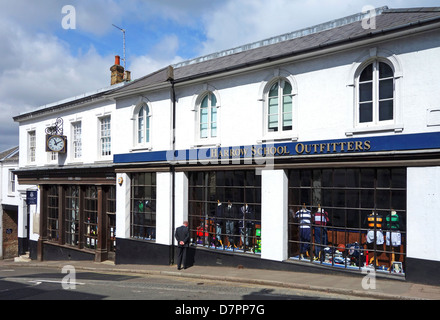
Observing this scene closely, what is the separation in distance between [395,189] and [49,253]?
18.5 metres

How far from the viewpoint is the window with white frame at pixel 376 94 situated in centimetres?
1012

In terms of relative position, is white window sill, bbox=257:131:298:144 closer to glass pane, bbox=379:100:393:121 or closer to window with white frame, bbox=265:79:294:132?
window with white frame, bbox=265:79:294:132

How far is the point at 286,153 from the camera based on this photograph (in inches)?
462

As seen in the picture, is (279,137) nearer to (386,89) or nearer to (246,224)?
(246,224)

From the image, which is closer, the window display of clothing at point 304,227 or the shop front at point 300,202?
the shop front at point 300,202

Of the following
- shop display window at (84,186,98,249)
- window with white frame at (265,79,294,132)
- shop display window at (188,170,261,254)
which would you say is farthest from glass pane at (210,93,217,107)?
shop display window at (84,186,98,249)

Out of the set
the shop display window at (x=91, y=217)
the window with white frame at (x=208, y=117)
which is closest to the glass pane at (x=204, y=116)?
the window with white frame at (x=208, y=117)

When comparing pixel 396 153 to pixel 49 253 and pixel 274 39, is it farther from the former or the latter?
pixel 49 253

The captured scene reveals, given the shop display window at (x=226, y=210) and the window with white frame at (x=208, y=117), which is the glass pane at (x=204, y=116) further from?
the shop display window at (x=226, y=210)

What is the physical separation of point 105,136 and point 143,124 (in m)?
3.09

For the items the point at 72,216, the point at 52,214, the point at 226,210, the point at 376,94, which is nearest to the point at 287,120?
the point at 376,94

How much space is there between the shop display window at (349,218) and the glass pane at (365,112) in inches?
51.5

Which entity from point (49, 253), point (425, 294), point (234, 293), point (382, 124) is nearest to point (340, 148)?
point (382, 124)

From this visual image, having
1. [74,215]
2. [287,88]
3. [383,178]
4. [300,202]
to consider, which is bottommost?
[74,215]
